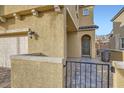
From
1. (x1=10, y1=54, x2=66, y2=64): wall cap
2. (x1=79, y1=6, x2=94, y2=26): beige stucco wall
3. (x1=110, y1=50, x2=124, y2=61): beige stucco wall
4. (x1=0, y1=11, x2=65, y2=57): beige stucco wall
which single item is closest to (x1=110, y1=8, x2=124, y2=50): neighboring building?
(x1=79, y1=6, x2=94, y2=26): beige stucco wall

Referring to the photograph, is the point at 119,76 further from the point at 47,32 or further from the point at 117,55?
the point at 117,55

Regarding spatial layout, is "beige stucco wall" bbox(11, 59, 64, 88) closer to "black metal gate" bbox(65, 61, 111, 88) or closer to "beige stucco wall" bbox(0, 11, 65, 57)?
"black metal gate" bbox(65, 61, 111, 88)

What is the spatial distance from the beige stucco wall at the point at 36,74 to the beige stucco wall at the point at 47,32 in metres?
1.72

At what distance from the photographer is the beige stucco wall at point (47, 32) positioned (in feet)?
20.0

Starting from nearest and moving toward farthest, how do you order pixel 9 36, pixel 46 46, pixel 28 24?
pixel 46 46 → pixel 28 24 → pixel 9 36

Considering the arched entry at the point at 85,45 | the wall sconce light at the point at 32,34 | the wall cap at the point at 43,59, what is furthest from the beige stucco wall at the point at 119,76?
the arched entry at the point at 85,45

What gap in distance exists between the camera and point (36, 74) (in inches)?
174

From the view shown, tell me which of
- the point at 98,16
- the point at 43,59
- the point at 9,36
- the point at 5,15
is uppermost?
the point at 98,16

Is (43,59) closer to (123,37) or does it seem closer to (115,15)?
(123,37)

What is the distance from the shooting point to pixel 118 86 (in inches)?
132
